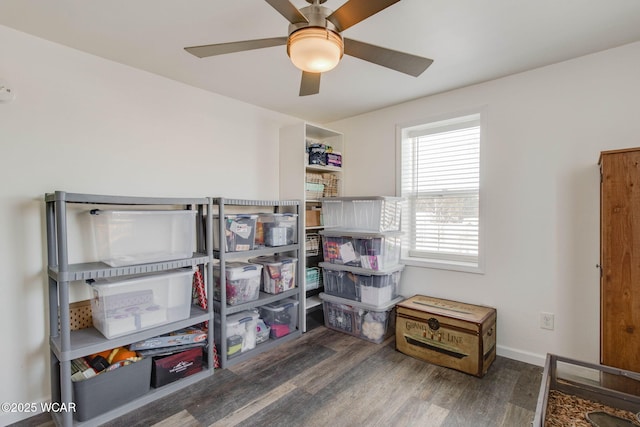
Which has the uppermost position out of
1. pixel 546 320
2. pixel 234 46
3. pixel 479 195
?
pixel 234 46

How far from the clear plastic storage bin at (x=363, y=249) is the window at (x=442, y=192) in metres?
0.27

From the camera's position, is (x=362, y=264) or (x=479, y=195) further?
(x=362, y=264)

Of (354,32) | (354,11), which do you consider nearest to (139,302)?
(354,11)

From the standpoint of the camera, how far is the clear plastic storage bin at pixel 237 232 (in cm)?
242

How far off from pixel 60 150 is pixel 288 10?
171 cm

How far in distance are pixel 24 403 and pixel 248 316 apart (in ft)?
4.54

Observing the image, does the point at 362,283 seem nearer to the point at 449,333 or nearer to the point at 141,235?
the point at 449,333

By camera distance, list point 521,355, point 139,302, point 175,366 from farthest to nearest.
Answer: point 521,355 → point 175,366 → point 139,302

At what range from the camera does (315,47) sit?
48.7 inches

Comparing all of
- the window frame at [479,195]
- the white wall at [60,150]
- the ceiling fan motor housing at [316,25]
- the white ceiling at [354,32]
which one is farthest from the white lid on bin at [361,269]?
the ceiling fan motor housing at [316,25]

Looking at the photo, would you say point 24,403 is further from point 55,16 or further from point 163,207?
point 55,16

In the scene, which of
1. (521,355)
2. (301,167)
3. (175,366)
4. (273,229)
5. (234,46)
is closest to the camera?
(234,46)

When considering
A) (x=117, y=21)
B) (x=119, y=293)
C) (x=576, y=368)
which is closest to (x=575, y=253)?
(x=576, y=368)

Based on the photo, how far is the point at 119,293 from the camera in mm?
1846
